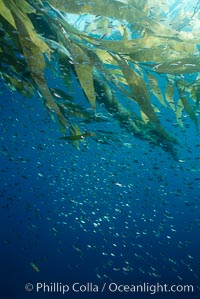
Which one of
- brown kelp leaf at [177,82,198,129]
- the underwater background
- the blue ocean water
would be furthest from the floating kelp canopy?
the blue ocean water

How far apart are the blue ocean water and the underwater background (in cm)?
19

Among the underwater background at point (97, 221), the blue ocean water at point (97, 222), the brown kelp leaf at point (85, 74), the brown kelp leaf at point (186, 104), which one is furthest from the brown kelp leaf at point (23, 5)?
the blue ocean water at point (97, 222)

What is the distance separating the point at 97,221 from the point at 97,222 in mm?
459

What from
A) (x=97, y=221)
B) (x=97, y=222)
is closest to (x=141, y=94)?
(x=97, y=222)

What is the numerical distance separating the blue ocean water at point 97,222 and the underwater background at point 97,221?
0.62ft

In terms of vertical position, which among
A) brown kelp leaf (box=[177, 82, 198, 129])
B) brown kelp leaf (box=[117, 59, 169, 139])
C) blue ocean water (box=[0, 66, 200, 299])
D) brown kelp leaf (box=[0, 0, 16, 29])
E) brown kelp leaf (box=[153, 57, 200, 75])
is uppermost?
brown kelp leaf (box=[0, 0, 16, 29])

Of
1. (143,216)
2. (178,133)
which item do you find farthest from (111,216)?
(178,133)

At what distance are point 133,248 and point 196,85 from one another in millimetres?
72298

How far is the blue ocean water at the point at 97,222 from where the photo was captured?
4256 centimetres

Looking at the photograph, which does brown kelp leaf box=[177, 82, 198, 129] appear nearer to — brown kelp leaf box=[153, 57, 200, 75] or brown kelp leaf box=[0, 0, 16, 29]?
brown kelp leaf box=[153, 57, 200, 75]

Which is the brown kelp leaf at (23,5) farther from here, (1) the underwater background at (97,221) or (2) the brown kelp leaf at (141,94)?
(1) the underwater background at (97,221)

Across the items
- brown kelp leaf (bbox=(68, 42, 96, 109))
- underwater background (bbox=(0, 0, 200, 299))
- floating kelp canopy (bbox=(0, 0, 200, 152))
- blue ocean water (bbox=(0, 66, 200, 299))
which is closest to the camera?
floating kelp canopy (bbox=(0, 0, 200, 152))

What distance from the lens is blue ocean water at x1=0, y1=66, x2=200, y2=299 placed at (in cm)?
4256

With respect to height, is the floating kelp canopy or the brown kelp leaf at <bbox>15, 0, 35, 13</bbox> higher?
the brown kelp leaf at <bbox>15, 0, 35, 13</bbox>
